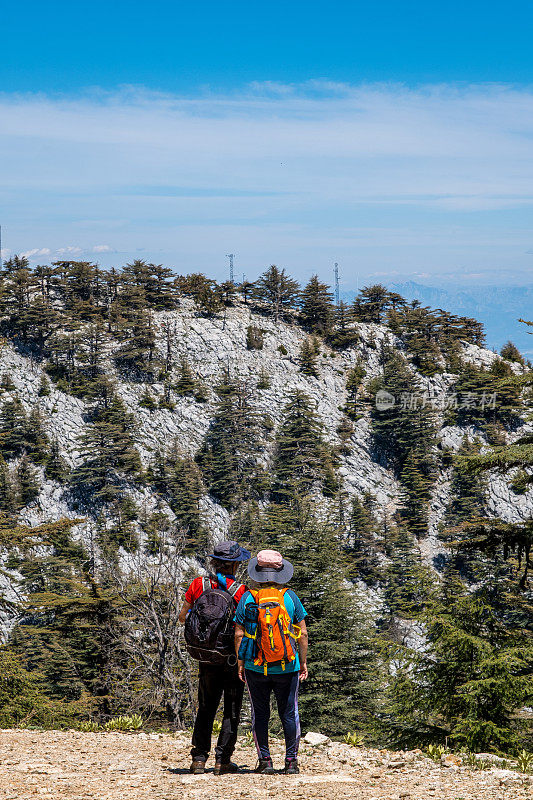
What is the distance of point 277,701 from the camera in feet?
20.2

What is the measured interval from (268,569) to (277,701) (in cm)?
127

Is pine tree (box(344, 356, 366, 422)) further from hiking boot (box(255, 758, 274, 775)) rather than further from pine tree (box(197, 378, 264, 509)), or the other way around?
hiking boot (box(255, 758, 274, 775))

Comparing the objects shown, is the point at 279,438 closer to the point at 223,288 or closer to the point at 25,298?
→ the point at 223,288

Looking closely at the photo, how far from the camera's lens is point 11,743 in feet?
26.7

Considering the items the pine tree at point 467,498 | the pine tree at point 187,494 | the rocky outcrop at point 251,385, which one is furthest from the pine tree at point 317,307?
the pine tree at point 187,494

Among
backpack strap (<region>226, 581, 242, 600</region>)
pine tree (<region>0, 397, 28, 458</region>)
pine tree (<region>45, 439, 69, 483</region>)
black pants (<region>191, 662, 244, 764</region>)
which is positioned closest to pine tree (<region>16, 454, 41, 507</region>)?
pine tree (<region>45, 439, 69, 483</region>)

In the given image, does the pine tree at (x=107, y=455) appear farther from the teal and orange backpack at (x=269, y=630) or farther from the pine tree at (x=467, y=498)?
the teal and orange backpack at (x=269, y=630)

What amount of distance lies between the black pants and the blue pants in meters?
0.18

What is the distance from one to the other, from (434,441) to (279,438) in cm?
1850

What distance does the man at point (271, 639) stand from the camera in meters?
6.05

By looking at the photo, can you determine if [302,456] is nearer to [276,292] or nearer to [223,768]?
[276,292]

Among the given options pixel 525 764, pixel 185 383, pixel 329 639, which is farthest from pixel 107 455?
pixel 525 764

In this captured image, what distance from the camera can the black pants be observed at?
6.32 m

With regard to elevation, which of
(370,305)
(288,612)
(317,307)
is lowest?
(288,612)
